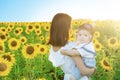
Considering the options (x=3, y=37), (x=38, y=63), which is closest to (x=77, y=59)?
(x=38, y=63)

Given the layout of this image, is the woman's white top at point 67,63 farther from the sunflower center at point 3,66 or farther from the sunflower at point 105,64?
the sunflower at point 105,64

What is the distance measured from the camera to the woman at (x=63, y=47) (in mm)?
5293

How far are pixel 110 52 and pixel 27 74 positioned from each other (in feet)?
5.10

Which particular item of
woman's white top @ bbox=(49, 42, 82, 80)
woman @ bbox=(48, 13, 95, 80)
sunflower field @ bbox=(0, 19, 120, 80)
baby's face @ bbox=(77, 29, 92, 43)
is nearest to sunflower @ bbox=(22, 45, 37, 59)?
sunflower field @ bbox=(0, 19, 120, 80)

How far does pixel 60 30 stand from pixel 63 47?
0.62 feet

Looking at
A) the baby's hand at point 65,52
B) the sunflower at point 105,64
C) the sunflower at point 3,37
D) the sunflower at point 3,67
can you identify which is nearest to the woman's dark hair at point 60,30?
the baby's hand at point 65,52

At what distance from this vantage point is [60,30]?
540 cm

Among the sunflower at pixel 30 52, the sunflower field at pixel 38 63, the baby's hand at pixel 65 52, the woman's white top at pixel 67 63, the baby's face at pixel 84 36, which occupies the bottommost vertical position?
the sunflower field at pixel 38 63

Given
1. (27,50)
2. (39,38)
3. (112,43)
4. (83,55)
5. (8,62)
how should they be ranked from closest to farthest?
1. (83,55)
2. (8,62)
3. (27,50)
4. (112,43)
5. (39,38)

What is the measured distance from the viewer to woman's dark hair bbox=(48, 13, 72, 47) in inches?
212

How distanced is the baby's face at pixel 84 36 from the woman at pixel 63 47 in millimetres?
143

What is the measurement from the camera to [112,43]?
24.6 ft

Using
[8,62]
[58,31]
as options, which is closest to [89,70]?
[58,31]

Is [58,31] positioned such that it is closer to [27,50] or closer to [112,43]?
[27,50]
